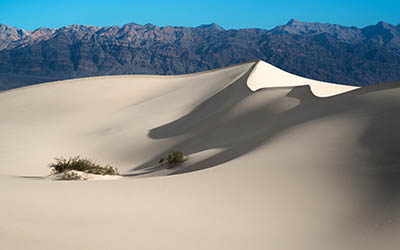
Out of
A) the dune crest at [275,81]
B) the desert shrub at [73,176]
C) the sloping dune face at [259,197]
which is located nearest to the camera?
the sloping dune face at [259,197]

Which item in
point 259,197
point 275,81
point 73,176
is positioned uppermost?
point 275,81

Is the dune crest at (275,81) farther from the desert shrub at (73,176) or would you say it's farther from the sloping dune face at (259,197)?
the desert shrub at (73,176)

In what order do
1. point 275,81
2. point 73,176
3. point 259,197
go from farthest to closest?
point 275,81 < point 73,176 < point 259,197

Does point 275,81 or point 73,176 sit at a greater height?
point 275,81

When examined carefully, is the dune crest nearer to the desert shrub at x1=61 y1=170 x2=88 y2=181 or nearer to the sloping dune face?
the sloping dune face

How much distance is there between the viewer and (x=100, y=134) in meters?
22.8

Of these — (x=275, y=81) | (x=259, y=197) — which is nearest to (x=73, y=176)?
(x=259, y=197)


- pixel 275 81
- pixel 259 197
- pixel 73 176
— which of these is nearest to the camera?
pixel 259 197

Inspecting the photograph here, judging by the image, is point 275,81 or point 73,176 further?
point 275,81

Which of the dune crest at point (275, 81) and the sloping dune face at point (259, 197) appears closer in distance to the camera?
the sloping dune face at point (259, 197)

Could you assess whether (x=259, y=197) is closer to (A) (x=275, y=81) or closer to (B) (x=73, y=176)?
(B) (x=73, y=176)

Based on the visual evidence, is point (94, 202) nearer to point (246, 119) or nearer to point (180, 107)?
point (246, 119)

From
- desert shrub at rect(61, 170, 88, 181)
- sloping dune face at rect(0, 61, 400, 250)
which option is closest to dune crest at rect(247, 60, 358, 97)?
sloping dune face at rect(0, 61, 400, 250)

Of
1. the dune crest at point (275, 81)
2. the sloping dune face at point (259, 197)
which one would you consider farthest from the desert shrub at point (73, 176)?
the dune crest at point (275, 81)
